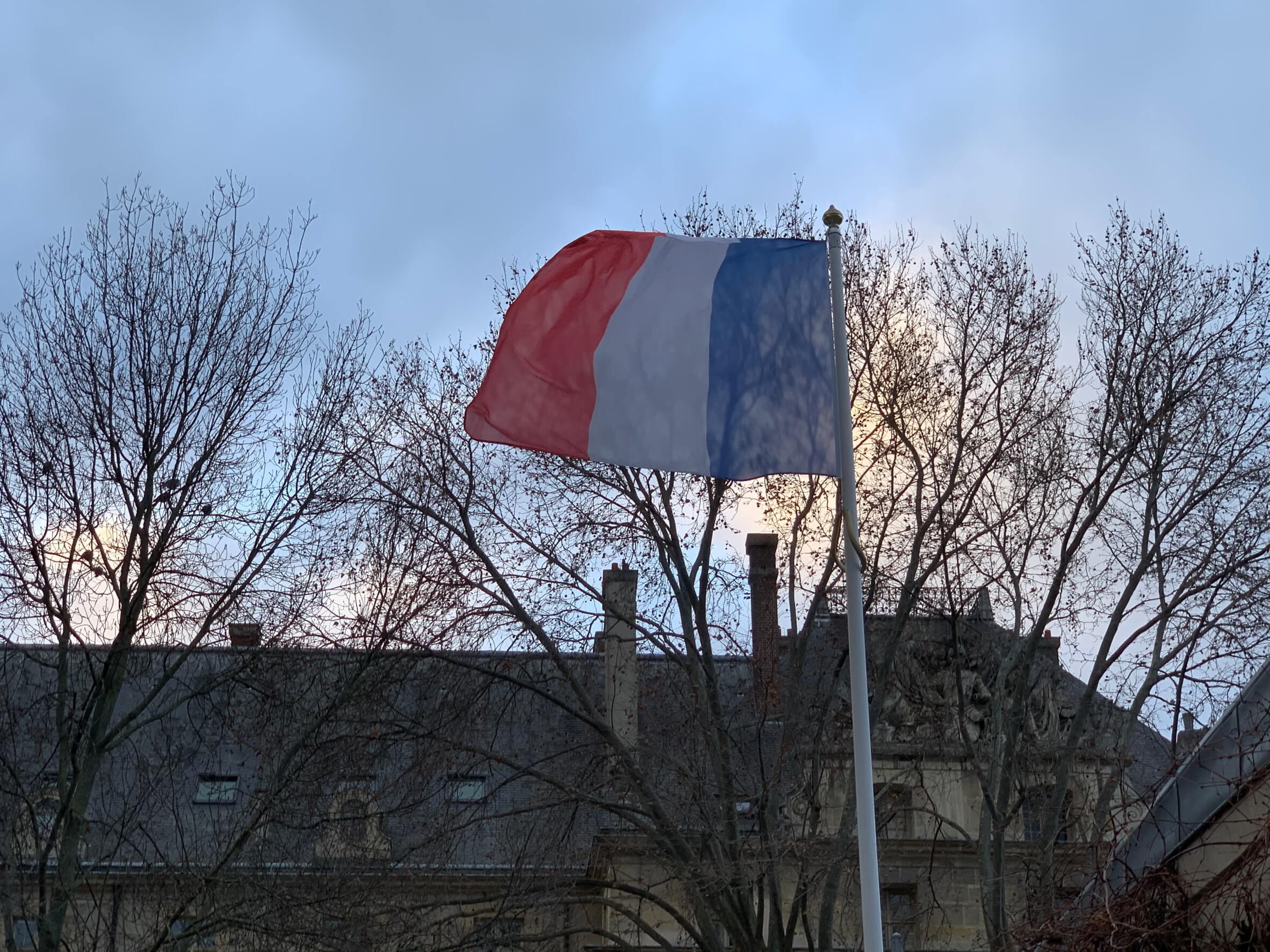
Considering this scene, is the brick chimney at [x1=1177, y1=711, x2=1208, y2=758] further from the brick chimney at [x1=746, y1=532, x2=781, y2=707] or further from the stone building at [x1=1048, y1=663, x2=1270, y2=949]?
the brick chimney at [x1=746, y1=532, x2=781, y2=707]

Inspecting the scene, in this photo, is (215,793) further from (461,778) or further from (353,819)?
(461,778)

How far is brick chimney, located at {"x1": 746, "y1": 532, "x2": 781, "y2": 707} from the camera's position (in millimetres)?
19359

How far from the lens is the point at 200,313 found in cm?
1447

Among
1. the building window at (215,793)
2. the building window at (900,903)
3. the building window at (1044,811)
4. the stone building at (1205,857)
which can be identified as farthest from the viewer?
the building window at (900,903)

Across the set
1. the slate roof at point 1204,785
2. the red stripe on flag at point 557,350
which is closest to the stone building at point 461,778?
the slate roof at point 1204,785

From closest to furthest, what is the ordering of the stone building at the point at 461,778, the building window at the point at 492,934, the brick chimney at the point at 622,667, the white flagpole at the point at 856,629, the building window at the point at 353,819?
the white flagpole at the point at 856,629 < the stone building at the point at 461,778 < the building window at the point at 353,819 < the building window at the point at 492,934 < the brick chimney at the point at 622,667

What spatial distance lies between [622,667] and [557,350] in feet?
40.2

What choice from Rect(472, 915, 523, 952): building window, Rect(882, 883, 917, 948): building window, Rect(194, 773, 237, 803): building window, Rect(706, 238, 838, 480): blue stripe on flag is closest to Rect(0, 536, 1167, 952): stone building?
Rect(472, 915, 523, 952): building window

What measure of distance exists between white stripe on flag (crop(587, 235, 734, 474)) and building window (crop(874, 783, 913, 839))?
4.63 meters

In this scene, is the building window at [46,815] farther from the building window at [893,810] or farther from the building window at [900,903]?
the building window at [900,903]

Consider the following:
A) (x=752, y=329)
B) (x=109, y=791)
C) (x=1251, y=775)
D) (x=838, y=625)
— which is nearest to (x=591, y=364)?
(x=752, y=329)

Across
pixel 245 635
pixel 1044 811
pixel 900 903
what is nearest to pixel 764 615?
pixel 900 903

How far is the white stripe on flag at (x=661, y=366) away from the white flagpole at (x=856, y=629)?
0.78 meters

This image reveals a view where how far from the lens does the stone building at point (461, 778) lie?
46.2 ft
